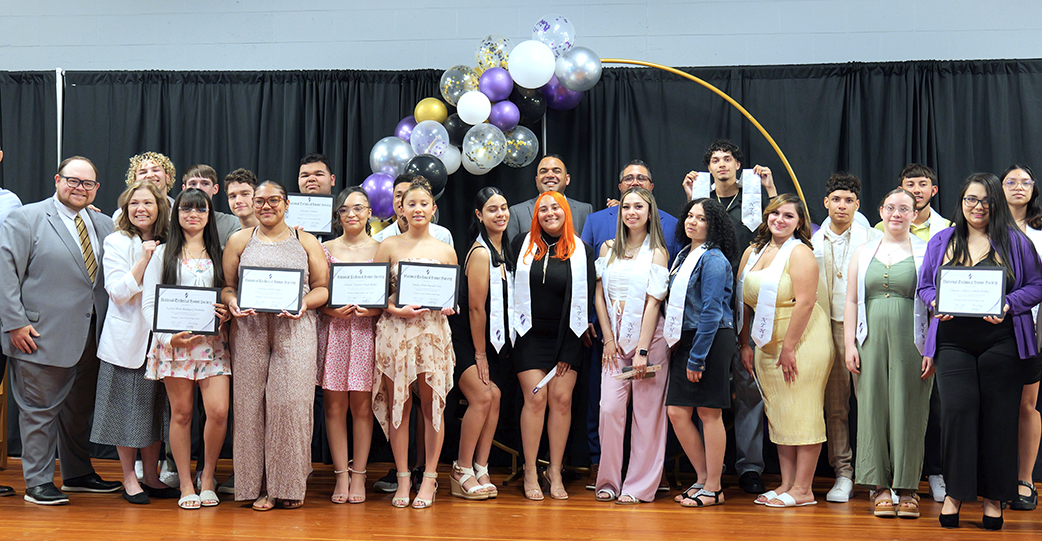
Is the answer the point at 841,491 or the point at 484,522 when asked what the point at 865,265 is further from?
the point at 484,522

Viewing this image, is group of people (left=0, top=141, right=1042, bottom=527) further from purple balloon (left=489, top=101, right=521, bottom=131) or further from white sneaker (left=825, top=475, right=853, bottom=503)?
purple balloon (left=489, top=101, right=521, bottom=131)

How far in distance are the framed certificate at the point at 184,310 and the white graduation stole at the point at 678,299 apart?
212 centimetres

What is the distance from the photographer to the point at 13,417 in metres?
5.69

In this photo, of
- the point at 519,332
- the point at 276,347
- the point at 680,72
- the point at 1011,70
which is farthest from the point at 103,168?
the point at 1011,70

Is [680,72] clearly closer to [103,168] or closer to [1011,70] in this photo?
[1011,70]

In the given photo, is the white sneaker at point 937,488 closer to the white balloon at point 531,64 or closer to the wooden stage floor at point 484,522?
the wooden stage floor at point 484,522

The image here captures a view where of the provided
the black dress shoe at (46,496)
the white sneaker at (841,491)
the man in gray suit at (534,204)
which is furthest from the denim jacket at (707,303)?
the black dress shoe at (46,496)

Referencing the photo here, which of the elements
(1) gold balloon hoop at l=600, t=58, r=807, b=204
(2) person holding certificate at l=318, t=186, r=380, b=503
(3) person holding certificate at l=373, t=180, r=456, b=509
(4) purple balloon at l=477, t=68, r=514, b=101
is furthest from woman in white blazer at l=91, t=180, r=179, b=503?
(1) gold balloon hoop at l=600, t=58, r=807, b=204

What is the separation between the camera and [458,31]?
5832 mm

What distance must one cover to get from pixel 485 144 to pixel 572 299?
1.27 meters

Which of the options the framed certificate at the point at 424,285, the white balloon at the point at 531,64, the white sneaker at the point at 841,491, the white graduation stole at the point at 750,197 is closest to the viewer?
the framed certificate at the point at 424,285

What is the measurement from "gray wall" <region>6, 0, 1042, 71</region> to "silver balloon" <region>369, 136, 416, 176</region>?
104 centimetres

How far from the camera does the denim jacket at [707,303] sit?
390cm

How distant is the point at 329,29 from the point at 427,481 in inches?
138
